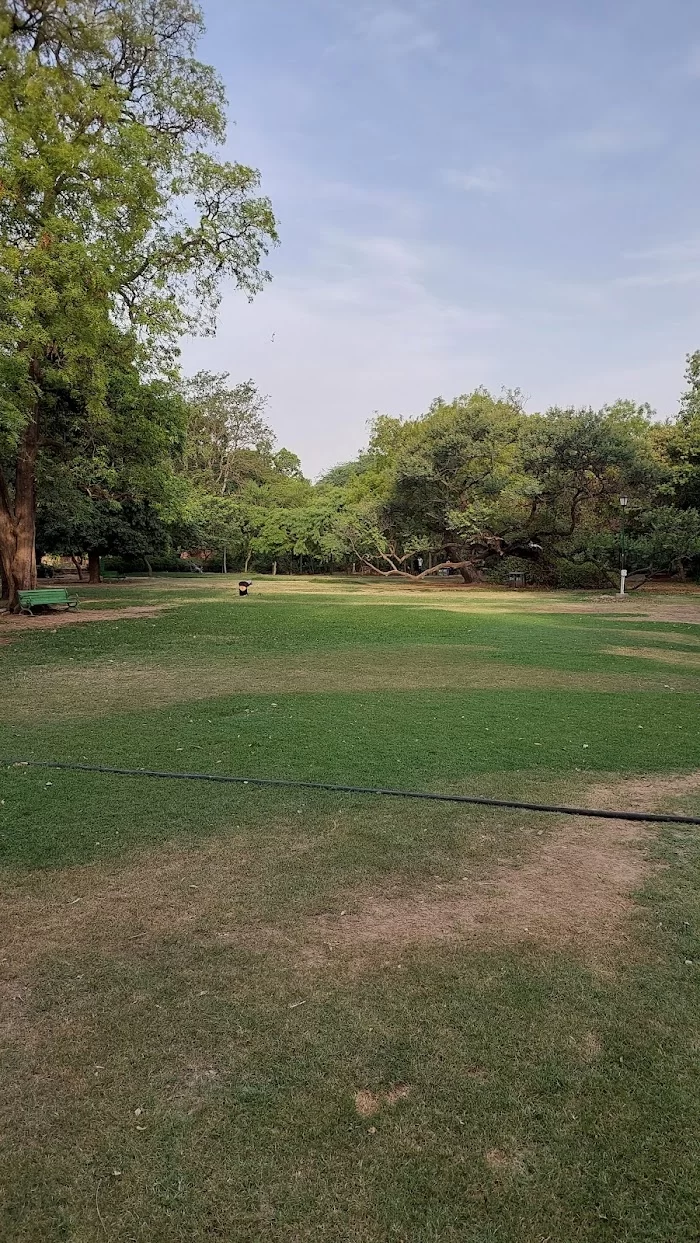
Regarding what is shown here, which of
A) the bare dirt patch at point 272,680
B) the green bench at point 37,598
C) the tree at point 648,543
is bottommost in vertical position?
the bare dirt patch at point 272,680

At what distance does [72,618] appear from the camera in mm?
15477

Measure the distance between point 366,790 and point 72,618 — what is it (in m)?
12.4

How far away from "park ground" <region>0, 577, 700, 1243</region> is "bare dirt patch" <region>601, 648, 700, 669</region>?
4.47 metres

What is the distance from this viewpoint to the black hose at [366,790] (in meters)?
4.30

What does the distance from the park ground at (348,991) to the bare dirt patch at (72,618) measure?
8.55m

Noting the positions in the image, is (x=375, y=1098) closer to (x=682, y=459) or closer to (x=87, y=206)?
(x=87, y=206)

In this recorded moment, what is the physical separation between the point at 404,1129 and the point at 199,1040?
72cm

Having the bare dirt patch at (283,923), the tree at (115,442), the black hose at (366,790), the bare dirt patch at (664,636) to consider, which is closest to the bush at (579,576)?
the bare dirt patch at (664,636)

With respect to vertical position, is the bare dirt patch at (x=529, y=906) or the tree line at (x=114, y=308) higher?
the tree line at (x=114, y=308)

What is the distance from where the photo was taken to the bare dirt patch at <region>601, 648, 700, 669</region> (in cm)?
1043

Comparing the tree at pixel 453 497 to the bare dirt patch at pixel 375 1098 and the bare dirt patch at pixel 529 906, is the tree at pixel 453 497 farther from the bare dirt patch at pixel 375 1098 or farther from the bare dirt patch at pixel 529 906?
the bare dirt patch at pixel 375 1098

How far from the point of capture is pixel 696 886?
340 centimetres

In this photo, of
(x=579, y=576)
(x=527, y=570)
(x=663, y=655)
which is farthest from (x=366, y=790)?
(x=527, y=570)

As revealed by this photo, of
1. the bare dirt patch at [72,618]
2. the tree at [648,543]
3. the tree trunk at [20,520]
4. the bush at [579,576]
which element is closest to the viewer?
the bare dirt patch at [72,618]
